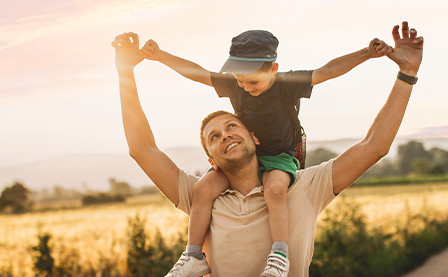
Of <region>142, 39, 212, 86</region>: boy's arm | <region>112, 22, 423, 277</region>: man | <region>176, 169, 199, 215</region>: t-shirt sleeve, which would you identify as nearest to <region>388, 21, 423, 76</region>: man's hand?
<region>112, 22, 423, 277</region>: man

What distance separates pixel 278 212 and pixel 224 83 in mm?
958

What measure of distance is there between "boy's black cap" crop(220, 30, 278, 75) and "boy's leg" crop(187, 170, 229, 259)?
28.2 inches

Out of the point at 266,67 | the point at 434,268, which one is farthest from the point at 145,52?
the point at 434,268

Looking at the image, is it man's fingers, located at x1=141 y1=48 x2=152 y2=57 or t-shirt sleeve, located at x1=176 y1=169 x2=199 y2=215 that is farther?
man's fingers, located at x1=141 y1=48 x2=152 y2=57

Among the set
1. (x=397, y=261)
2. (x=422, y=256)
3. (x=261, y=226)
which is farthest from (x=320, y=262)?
(x=261, y=226)

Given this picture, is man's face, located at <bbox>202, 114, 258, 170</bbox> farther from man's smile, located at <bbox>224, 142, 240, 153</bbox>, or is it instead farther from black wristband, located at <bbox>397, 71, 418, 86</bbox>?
black wristband, located at <bbox>397, 71, 418, 86</bbox>

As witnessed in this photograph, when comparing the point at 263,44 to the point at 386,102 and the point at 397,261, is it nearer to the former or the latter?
the point at 386,102

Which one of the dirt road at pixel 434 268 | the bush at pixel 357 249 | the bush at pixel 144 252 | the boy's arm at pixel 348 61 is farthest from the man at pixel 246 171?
the dirt road at pixel 434 268

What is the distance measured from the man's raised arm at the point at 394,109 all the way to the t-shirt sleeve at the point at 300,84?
46 cm

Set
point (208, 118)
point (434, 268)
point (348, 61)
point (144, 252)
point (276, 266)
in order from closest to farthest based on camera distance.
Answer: point (276, 266)
point (348, 61)
point (208, 118)
point (144, 252)
point (434, 268)

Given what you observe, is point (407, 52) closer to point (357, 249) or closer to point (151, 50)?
point (151, 50)

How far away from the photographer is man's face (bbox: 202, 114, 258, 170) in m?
3.80

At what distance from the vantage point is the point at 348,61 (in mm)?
3711

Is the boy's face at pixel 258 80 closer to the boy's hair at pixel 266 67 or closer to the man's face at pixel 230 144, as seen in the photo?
the boy's hair at pixel 266 67
